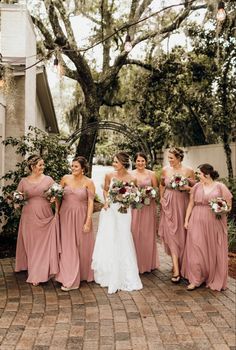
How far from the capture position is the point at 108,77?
15680 mm

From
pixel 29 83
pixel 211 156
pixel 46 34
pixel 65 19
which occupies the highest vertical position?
pixel 65 19

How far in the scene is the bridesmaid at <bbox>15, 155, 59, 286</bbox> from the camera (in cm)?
616

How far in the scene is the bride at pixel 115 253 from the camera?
19.7ft

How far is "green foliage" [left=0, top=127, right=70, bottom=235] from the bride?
2160 mm

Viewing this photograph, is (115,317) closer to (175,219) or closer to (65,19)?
(175,219)

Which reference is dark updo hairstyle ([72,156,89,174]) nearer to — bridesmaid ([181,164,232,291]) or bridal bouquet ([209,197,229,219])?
bridesmaid ([181,164,232,291])

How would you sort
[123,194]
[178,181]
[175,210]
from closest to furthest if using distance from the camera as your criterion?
[123,194]
[178,181]
[175,210]

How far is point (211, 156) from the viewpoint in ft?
54.4

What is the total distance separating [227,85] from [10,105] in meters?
7.95

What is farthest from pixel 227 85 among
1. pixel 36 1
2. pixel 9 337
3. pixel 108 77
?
pixel 9 337

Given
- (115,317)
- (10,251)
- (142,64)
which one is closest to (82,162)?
(115,317)

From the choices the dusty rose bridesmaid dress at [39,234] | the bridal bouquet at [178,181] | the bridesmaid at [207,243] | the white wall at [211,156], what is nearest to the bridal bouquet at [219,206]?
the bridesmaid at [207,243]

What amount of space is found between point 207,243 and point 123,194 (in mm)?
1307

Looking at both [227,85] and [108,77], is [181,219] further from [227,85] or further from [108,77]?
[108,77]
